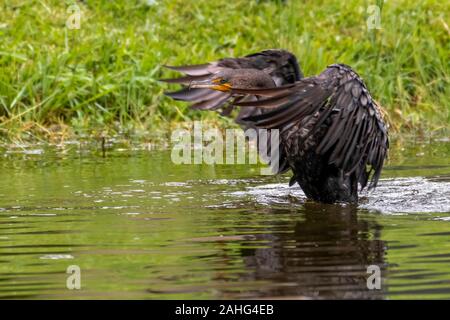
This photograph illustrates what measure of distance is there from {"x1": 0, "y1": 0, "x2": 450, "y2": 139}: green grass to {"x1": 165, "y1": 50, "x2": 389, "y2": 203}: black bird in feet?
12.6

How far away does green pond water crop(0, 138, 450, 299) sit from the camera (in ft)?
17.7

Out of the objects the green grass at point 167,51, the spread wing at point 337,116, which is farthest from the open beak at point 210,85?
the green grass at point 167,51

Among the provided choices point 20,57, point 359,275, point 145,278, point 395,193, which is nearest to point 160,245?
point 145,278

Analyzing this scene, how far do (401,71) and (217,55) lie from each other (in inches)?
87.2

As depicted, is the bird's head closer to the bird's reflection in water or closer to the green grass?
the bird's reflection in water

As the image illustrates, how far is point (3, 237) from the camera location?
22.3ft

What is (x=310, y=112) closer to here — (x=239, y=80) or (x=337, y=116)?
(x=337, y=116)

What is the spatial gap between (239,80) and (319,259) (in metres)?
2.54

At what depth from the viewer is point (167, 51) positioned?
1375 cm

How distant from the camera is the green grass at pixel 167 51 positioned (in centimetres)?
1245

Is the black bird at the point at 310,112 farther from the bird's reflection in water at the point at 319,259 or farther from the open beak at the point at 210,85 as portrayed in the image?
the bird's reflection in water at the point at 319,259

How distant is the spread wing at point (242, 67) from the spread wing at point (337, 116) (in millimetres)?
686
